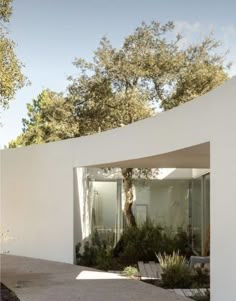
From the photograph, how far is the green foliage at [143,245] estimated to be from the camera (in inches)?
573

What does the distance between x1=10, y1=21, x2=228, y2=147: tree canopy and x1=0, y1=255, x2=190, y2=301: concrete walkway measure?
9.51 metres

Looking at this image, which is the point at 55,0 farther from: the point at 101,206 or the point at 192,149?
the point at 192,149

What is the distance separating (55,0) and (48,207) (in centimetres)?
582

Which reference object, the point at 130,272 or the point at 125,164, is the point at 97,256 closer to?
Result: the point at 130,272

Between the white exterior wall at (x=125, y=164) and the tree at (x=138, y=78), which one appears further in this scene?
the tree at (x=138, y=78)

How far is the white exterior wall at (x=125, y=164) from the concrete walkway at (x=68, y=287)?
1740 millimetres

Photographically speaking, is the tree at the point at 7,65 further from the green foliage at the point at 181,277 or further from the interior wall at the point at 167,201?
the interior wall at the point at 167,201

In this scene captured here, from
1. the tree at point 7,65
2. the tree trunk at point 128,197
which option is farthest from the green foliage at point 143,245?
the tree at point 7,65

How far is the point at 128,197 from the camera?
17328 millimetres

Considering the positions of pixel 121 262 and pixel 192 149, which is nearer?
pixel 192 149

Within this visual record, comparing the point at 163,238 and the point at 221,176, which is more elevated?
the point at 221,176

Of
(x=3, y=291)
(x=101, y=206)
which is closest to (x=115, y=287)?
(x=3, y=291)

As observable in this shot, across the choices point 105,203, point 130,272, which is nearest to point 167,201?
point 105,203

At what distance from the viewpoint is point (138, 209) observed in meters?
17.7
